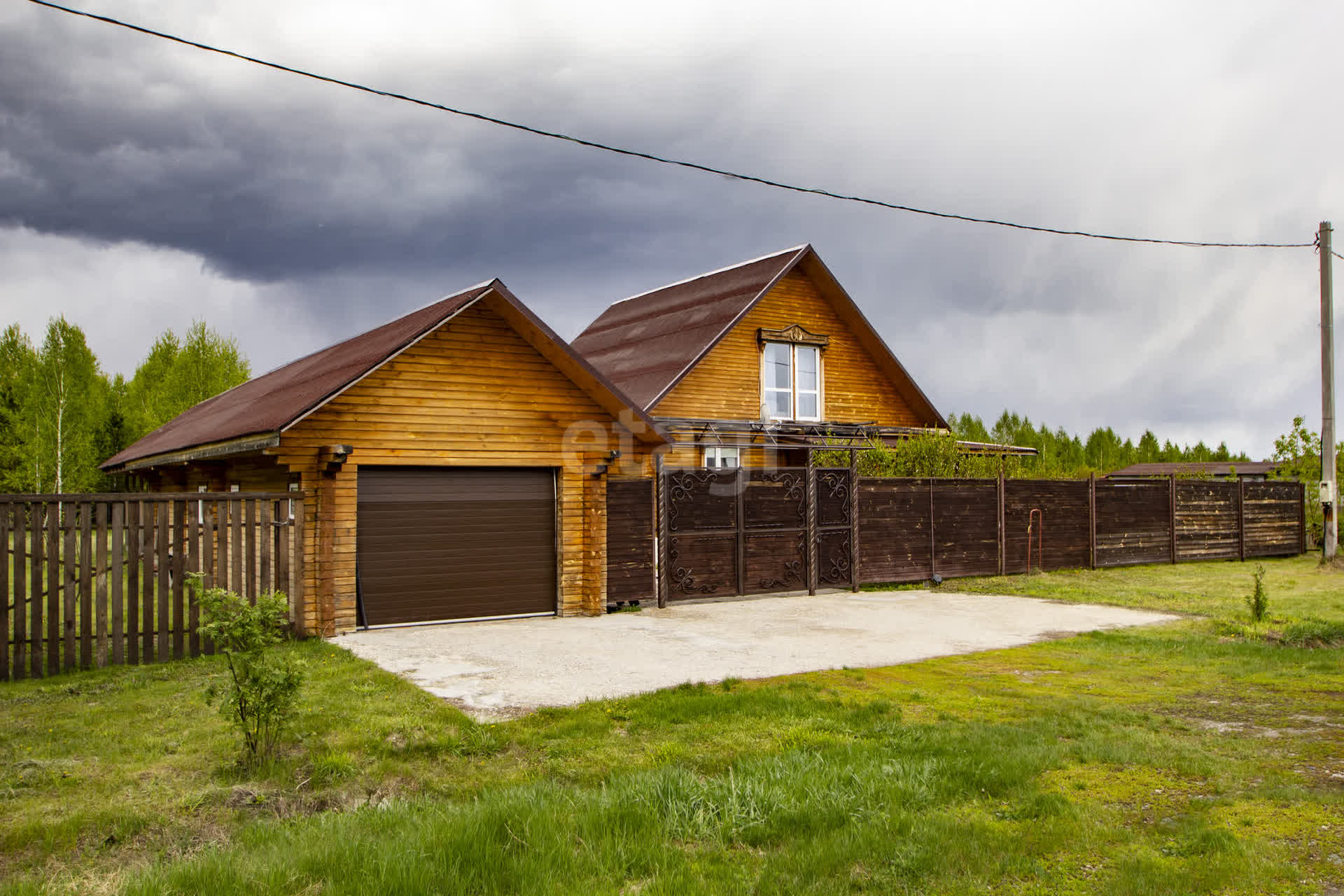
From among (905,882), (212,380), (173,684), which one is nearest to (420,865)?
(905,882)

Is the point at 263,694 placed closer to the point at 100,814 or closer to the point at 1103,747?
the point at 100,814

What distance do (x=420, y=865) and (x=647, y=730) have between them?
3070mm

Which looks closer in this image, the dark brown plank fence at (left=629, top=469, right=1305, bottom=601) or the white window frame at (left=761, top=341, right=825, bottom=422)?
the dark brown plank fence at (left=629, top=469, right=1305, bottom=601)

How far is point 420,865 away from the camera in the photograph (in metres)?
4.48

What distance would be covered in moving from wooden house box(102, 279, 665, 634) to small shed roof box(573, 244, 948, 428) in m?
8.47

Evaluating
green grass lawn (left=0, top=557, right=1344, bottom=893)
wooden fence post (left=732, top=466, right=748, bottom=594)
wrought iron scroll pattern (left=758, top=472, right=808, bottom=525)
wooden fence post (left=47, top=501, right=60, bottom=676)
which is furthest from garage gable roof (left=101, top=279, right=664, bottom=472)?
green grass lawn (left=0, top=557, right=1344, bottom=893)

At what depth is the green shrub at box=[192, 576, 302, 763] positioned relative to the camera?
6.45m

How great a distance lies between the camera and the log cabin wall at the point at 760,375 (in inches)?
982

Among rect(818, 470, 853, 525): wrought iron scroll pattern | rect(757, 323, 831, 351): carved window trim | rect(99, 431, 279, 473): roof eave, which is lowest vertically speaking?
rect(818, 470, 853, 525): wrought iron scroll pattern

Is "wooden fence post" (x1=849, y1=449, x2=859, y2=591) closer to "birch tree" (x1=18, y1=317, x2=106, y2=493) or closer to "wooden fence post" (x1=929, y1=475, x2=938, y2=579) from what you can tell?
"wooden fence post" (x1=929, y1=475, x2=938, y2=579)

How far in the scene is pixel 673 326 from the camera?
28.0 m

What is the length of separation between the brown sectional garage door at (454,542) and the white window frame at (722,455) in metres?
10.3

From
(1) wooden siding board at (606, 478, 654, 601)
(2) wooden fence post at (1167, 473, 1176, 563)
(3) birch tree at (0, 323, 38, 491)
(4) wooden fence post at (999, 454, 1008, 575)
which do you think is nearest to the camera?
(1) wooden siding board at (606, 478, 654, 601)

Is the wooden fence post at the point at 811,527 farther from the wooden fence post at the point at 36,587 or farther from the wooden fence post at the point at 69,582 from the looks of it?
the wooden fence post at the point at 36,587
